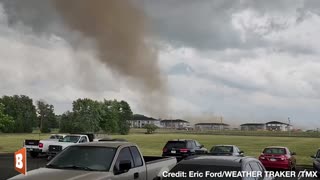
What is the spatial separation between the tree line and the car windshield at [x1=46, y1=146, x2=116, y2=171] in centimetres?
12602

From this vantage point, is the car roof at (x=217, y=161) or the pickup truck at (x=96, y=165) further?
the car roof at (x=217, y=161)

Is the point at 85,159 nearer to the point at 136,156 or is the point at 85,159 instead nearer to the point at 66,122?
the point at 136,156

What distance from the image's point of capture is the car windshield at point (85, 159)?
952 centimetres

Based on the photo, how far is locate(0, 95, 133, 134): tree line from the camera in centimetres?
14350

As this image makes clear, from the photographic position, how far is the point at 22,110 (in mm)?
168250

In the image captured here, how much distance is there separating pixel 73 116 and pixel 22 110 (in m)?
31.2

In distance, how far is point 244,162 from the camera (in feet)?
30.6

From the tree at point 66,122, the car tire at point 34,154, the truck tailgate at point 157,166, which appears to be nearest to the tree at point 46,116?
the tree at point 66,122

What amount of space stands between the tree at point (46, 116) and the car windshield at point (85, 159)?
537 ft

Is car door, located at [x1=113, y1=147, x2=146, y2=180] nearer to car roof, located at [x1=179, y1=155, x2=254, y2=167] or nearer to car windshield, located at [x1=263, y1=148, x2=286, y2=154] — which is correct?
car roof, located at [x1=179, y1=155, x2=254, y2=167]

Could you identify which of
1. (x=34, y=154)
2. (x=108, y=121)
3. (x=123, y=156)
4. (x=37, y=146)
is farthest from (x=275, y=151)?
(x=108, y=121)

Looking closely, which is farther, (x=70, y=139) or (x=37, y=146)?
(x=37, y=146)

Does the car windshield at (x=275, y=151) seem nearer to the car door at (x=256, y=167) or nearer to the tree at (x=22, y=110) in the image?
the car door at (x=256, y=167)

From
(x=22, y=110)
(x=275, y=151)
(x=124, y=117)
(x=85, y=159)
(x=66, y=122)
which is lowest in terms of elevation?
(x=275, y=151)
